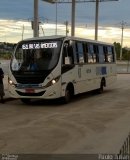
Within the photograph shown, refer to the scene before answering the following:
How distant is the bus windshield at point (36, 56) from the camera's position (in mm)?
19875

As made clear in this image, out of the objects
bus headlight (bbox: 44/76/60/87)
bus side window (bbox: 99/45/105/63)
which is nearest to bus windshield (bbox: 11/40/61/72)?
bus headlight (bbox: 44/76/60/87)

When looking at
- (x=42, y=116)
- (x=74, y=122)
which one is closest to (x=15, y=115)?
(x=42, y=116)

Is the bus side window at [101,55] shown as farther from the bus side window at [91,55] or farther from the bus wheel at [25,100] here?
the bus wheel at [25,100]

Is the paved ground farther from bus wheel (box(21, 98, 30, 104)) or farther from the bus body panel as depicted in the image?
the bus body panel

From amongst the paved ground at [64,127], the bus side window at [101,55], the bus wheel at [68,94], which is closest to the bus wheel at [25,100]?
the paved ground at [64,127]

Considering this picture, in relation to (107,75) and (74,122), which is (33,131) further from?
(107,75)

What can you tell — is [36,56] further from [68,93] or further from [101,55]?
[101,55]

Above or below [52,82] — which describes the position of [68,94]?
below

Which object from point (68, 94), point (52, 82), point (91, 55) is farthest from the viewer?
point (91, 55)

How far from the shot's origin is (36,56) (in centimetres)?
2034

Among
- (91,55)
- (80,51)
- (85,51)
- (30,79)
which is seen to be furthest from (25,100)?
(91,55)

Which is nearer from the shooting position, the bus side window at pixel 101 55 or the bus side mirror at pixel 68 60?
the bus side mirror at pixel 68 60

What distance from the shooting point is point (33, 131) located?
12.7 m

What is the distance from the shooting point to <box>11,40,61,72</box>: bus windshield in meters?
19.9
